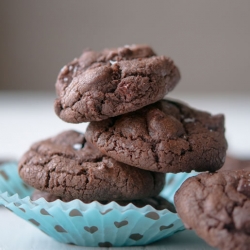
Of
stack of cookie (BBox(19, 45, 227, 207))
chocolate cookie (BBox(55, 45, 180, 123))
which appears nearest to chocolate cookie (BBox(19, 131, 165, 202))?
stack of cookie (BBox(19, 45, 227, 207))

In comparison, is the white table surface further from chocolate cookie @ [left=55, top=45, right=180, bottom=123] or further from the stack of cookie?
chocolate cookie @ [left=55, top=45, right=180, bottom=123]

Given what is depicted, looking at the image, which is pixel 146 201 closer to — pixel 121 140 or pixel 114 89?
pixel 121 140

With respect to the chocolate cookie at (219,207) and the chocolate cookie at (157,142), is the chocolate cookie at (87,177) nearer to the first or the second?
the chocolate cookie at (157,142)

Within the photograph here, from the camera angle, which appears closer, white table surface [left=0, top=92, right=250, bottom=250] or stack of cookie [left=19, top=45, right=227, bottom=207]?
stack of cookie [left=19, top=45, right=227, bottom=207]

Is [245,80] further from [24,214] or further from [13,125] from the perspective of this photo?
[24,214]

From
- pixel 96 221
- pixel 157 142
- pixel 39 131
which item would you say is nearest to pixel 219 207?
pixel 157 142

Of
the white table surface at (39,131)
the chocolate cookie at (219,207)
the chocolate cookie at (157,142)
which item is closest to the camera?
the chocolate cookie at (219,207)

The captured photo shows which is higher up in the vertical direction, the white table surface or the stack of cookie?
the stack of cookie

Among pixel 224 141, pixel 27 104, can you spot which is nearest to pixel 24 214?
pixel 224 141

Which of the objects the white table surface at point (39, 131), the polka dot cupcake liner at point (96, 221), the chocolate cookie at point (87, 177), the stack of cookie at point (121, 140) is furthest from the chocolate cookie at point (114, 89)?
the white table surface at point (39, 131)
